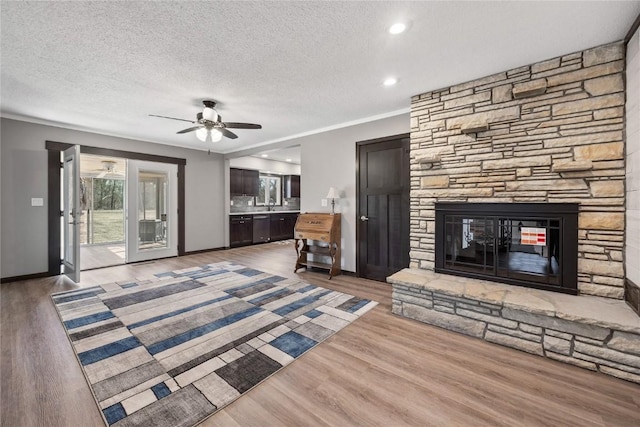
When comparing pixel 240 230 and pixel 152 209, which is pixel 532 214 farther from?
pixel 152 209

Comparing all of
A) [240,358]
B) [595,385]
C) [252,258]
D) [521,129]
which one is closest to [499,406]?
[595,385]

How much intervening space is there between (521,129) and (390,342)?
2.50 metres

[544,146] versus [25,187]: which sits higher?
[544,146]

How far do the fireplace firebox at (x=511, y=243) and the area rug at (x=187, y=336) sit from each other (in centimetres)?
124

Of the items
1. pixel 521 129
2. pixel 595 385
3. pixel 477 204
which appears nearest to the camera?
pixel 595 385

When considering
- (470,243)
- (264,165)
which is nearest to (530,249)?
(470,243)

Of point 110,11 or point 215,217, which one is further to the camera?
point 215,217

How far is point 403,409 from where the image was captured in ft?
5.37

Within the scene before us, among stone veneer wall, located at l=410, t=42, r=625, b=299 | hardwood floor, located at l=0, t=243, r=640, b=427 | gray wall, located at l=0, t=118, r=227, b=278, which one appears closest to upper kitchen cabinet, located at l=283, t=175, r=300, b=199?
gray wall, located at l=0, t=118, r=227, b=278

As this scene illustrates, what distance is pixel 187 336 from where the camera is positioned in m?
2.48

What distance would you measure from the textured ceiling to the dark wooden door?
2.55 ft

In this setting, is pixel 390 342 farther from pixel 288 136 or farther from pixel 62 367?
pixel 288 136

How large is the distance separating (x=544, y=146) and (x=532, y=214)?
673mm

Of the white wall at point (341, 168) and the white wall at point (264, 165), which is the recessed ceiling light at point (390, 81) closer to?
the white wall at point (341, 168)
